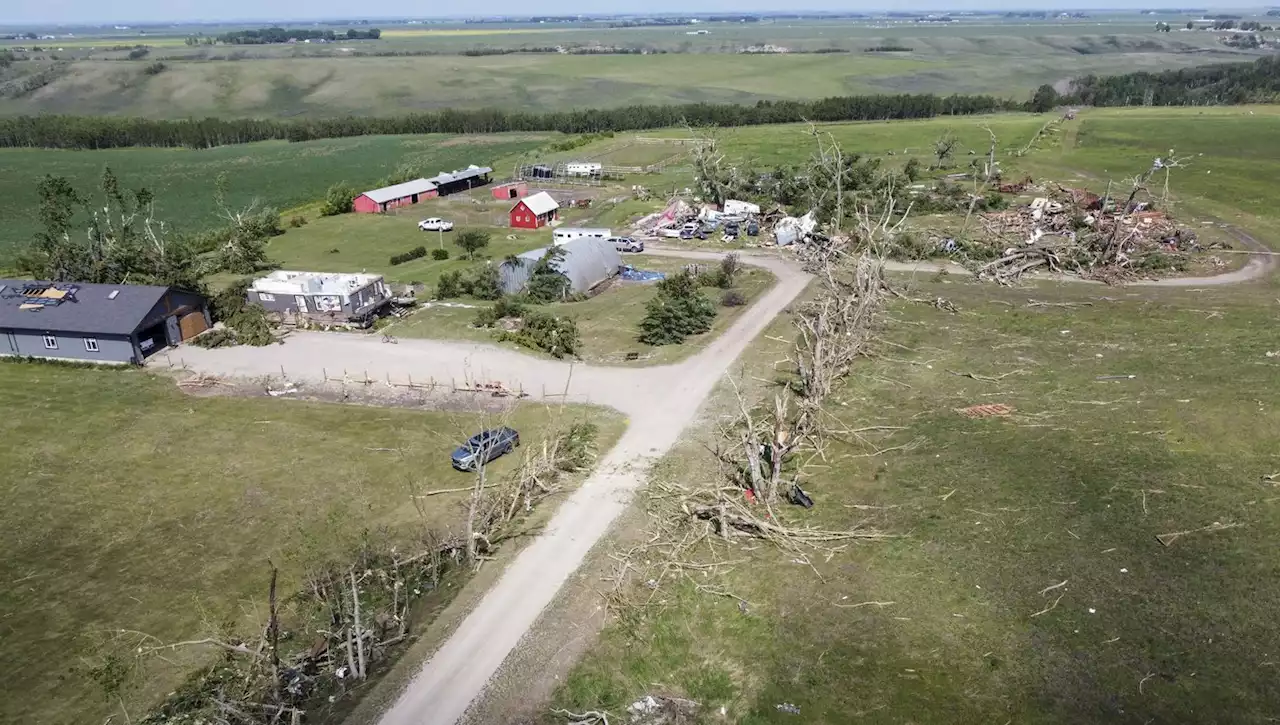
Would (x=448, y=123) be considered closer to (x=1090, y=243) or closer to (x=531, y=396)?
(x=1090, y=243)

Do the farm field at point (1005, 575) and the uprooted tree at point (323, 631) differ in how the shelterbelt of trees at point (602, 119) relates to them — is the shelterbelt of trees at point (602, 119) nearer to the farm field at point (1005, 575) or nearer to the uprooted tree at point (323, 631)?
the farm field at point (1005, 575)

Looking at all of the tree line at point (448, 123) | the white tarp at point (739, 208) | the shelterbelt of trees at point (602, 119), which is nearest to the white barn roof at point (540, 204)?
the white tarp at point (739, 208)

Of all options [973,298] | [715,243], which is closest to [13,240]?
[715,243]

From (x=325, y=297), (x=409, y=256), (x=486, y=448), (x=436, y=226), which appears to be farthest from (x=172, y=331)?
(x=436, y=226)

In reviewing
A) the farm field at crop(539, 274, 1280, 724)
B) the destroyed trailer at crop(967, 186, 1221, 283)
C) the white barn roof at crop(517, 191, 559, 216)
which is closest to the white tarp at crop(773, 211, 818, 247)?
the destroyed trailer at crop(967, 186, 1221, 283)

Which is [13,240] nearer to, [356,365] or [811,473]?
[356,365]

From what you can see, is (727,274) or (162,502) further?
(727,274)
